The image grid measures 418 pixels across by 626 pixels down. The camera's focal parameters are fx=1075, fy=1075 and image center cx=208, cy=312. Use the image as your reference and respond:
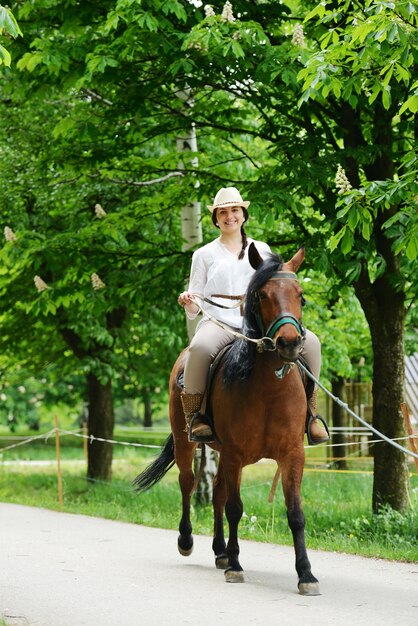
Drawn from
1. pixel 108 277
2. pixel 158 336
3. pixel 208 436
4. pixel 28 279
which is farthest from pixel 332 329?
pixel 208 436

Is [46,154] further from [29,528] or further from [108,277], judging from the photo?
[29,528]

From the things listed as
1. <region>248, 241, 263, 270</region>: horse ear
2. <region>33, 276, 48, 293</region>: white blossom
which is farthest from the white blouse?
<region>33, 276, 48, 293</region>: white blossom

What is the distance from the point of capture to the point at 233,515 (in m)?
8.48

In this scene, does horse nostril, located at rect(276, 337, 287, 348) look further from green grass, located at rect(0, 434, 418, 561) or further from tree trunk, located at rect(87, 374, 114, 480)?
tree trunk, located at rect(87, 374, 114, 480)

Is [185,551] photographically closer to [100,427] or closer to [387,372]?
[387,372]

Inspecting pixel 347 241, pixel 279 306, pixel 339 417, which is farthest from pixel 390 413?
pixel 339 417

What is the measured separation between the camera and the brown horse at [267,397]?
7602 millimetres

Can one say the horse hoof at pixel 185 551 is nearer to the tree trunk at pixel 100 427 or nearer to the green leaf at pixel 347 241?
the green leaf at pixel 347 241

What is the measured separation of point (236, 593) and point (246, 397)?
1.44m

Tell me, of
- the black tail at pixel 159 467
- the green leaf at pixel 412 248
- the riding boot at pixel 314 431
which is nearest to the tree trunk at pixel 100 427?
the black tail at pixel 159 467

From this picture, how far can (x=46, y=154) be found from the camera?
14.9 meters

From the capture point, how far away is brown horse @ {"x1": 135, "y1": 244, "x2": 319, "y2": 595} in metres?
7.60

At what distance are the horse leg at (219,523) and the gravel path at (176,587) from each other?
15 cm

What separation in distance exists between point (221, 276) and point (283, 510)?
597cm
